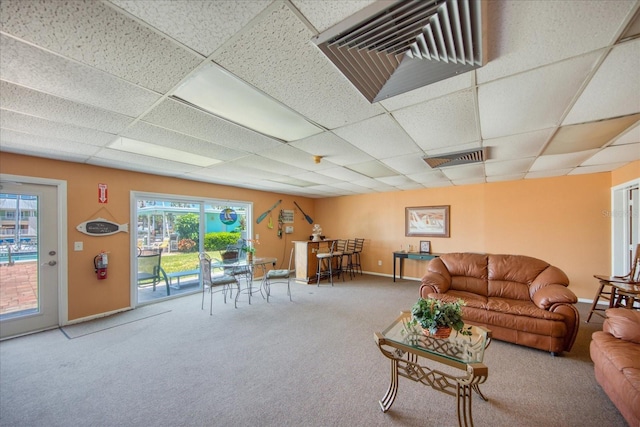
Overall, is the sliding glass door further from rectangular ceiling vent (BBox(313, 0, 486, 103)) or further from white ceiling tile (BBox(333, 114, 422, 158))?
rectangular ceiling vent (BBox(313, 0, 486, 103))

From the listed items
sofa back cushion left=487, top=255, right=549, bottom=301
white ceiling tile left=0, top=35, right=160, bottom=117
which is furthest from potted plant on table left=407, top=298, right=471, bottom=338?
white ceiling tile left=0, top=35, right=160, bottom=117

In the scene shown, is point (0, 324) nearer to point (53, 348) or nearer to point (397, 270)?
point (53, 348)

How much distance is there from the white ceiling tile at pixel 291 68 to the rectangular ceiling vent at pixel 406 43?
10 cm

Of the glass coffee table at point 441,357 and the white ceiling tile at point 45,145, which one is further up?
the white ceiling tile at point 45,145

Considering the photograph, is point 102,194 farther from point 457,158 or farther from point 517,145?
point 517,145

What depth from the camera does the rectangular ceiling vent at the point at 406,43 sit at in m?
1.08

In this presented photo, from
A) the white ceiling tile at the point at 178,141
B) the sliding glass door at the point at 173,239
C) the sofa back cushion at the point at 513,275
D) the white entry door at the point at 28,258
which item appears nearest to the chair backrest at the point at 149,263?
the sliding glass door at the point at 173,239

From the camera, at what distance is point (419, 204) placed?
620 centimetres

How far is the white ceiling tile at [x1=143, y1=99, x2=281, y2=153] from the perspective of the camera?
78.9 inches

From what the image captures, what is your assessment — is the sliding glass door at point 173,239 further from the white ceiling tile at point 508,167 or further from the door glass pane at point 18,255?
the white ceiling tile at point 508,167

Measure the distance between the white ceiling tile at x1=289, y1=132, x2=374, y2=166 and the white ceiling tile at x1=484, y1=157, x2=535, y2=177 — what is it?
2045 millimetres

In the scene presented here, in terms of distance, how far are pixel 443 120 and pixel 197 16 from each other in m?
2.03

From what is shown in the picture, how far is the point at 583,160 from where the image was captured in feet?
11.5

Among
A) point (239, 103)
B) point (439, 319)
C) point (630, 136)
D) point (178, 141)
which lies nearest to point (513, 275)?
point (630, 136)
